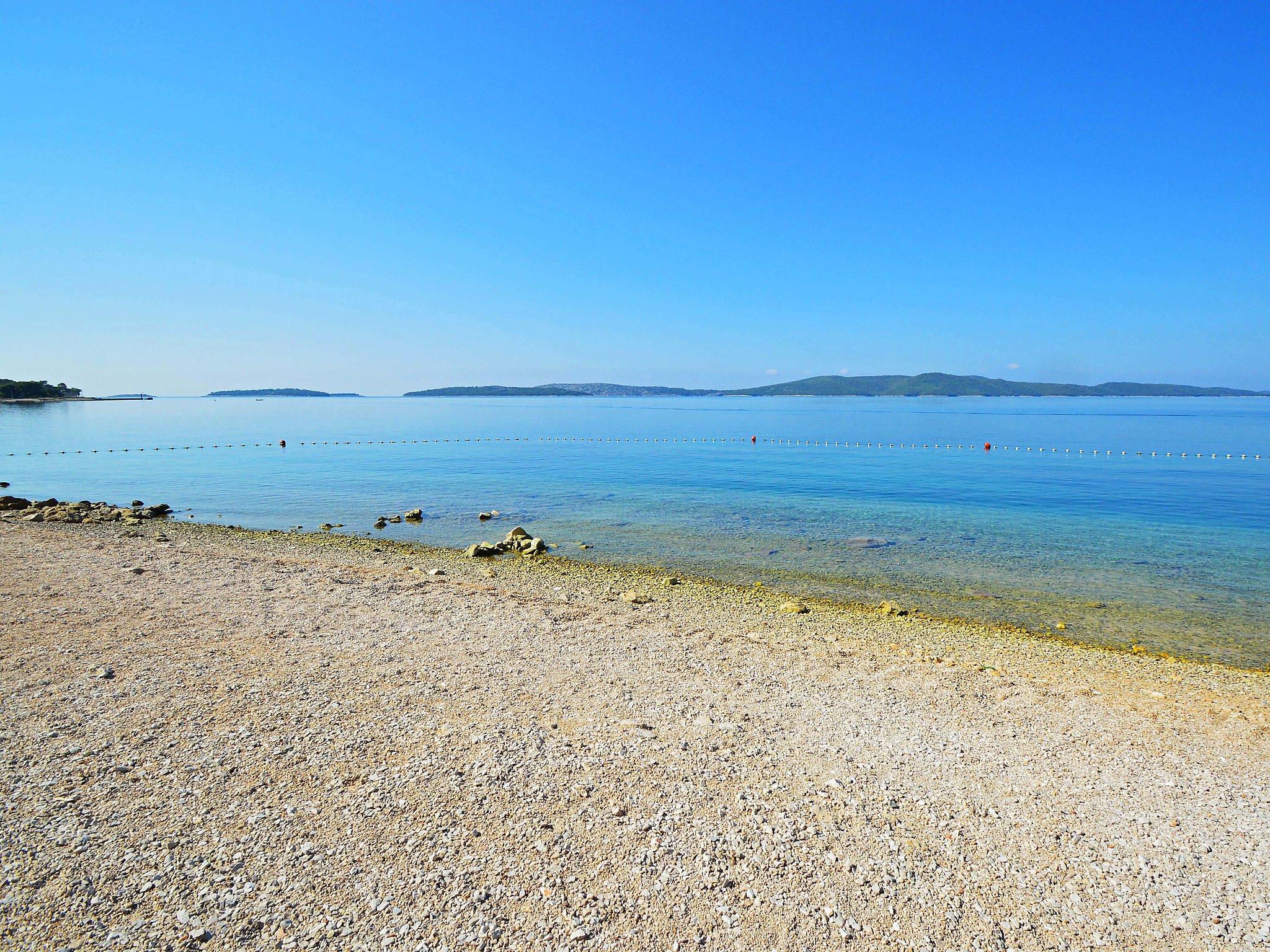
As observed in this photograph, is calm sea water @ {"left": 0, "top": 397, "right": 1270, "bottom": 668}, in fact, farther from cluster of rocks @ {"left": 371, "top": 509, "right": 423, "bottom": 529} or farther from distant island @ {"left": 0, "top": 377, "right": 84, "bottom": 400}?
distant island @ {"left": 0, "top": 377, "right": 84, "bottom": 400}

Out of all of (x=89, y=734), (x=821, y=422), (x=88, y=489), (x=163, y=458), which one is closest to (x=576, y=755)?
(x=89, y=734)

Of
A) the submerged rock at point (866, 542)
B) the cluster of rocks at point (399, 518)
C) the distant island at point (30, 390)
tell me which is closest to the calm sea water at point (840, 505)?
the submerged rock at point (866, 542)

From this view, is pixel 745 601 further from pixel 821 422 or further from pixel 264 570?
pixel 821 422

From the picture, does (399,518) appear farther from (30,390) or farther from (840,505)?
(30,390)

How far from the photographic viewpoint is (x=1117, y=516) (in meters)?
26.6

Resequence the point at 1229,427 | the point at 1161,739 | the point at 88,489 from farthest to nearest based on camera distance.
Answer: the point at 1229,427 → the point at 88,489 → the point at 1161,739

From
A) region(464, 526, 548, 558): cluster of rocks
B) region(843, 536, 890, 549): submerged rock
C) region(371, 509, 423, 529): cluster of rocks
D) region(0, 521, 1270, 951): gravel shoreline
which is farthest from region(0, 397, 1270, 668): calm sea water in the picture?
region(0, 521, 1270, 951): gravel shoreline

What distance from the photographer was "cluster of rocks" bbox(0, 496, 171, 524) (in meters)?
23.0

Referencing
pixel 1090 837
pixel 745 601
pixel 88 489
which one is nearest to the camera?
pixel 1090 837

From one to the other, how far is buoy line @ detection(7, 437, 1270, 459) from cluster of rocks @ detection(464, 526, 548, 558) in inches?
1760

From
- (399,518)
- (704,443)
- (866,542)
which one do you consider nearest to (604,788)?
(866,542)

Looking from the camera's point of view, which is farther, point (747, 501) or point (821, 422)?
point (821, 422)

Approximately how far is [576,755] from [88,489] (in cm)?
3654

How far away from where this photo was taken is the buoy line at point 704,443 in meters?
51.4
